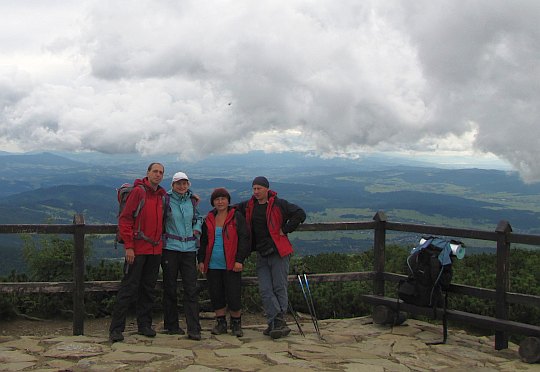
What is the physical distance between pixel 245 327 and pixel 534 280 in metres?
5.08

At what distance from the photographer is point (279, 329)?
716cm

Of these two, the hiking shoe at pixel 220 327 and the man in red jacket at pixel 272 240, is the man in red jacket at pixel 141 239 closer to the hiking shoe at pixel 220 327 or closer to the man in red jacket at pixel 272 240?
the hiking shoe at pixel 220 327

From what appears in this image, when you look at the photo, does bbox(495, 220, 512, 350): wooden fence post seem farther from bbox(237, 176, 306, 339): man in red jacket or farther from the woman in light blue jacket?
the woman in light blue jacket

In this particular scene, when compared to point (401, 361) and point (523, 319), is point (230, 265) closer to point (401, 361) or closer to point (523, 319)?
point (401, 361)

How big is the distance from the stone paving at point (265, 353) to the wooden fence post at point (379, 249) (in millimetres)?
853

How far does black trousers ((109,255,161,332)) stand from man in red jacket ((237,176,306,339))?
4.22 ft

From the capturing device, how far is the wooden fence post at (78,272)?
7262 millimetres

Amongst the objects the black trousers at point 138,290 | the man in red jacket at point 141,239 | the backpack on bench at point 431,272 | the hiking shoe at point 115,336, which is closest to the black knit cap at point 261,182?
the man in red jacket at point 141,239

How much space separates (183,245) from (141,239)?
1.83ft

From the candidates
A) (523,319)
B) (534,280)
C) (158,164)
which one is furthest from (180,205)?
(534,280)

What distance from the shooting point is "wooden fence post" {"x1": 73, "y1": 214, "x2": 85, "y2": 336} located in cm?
726

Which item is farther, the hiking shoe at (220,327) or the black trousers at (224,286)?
the hiking shoe at (220,327)

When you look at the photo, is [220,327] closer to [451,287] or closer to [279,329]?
[279,329]

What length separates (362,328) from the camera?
26.2 ft
